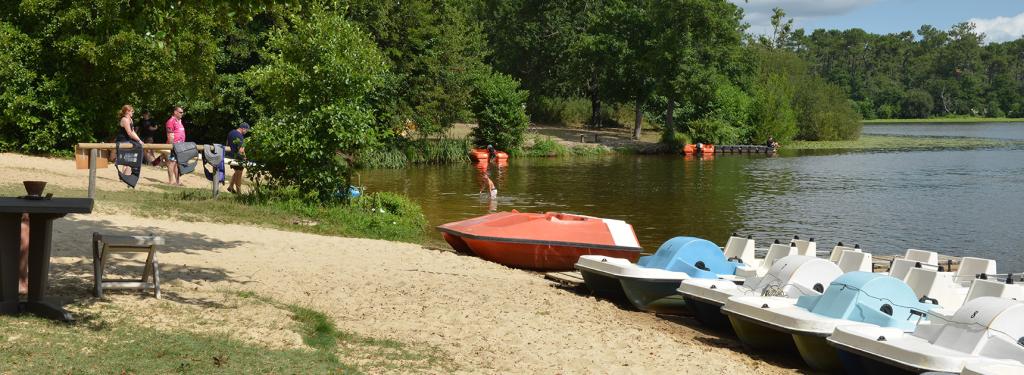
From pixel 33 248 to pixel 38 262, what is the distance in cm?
14

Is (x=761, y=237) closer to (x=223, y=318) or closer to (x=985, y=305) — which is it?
(x=985, y=305)

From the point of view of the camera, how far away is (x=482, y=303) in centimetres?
1266

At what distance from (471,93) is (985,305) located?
45759mm

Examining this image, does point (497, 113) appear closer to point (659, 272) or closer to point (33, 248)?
point (659, 272)

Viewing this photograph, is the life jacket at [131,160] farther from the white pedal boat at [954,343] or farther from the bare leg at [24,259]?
the white pedal boat at [954,343]

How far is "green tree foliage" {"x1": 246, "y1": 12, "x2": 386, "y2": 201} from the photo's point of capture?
2081 centimetres

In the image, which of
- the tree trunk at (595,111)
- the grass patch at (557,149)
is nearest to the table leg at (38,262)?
the grass patch at (557,149)

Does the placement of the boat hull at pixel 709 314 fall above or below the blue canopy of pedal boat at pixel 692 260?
below

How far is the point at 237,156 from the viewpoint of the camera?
22438 millimetres

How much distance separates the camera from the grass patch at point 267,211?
1788 cm

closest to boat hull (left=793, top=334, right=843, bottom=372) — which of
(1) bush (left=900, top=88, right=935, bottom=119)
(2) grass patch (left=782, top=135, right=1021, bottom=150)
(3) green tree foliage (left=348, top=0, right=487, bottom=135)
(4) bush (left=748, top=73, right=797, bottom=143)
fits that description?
(3) green tree foliage (left=348, top=0, right=487, bottom=135)

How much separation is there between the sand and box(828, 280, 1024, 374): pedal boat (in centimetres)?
122

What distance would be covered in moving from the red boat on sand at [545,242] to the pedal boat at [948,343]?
24.6 feet

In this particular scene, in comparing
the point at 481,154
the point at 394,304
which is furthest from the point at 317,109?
the point at 481,154
